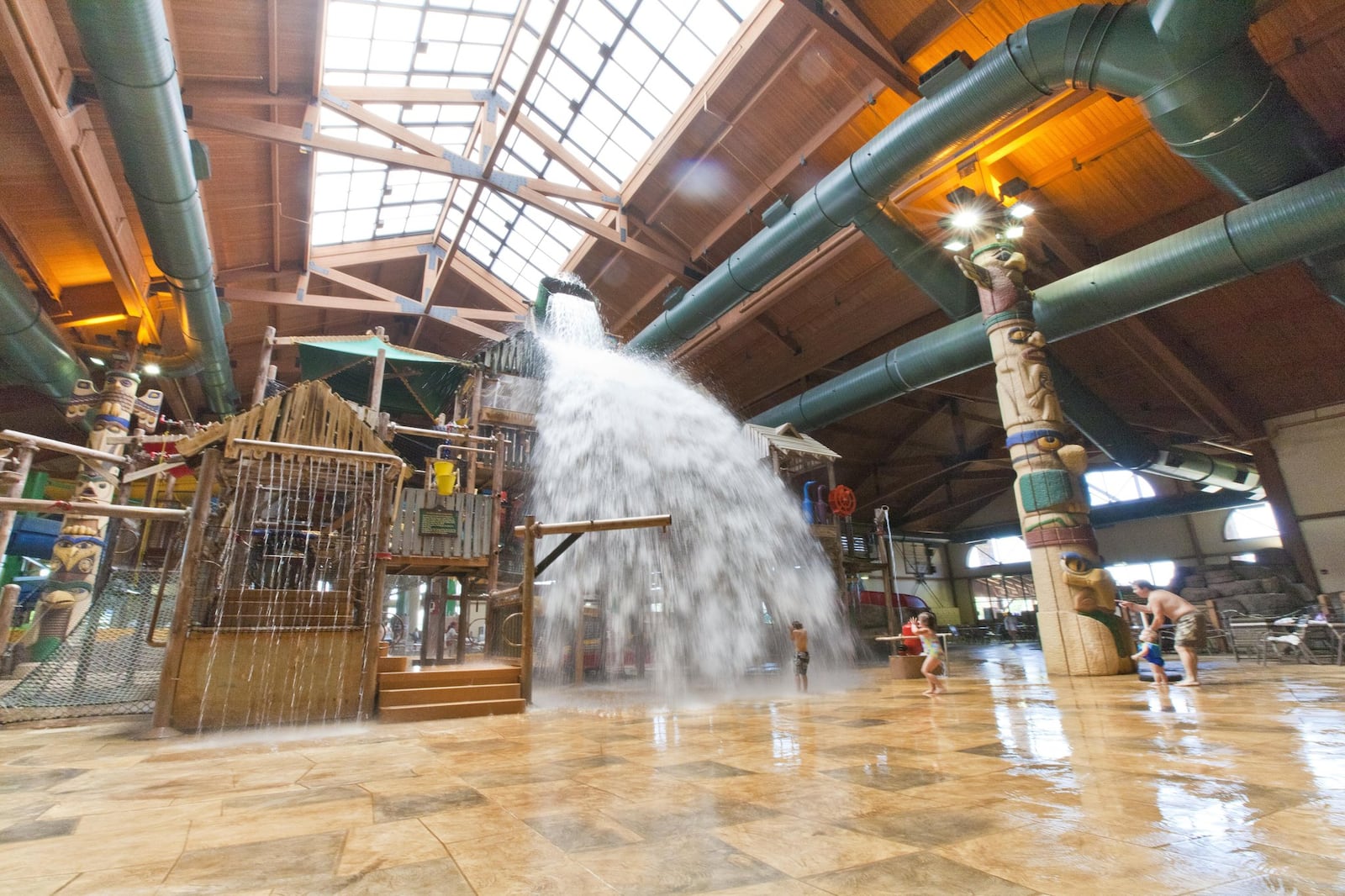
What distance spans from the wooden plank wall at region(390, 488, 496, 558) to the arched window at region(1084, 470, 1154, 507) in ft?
69.4

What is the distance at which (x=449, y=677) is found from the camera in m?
6.21

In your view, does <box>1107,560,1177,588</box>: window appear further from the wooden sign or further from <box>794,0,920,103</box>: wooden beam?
the wooden sign

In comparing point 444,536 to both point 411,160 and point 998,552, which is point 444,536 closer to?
point 411,160

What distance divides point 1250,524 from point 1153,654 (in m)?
19.1

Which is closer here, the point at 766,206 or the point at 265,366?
the point at 265,366

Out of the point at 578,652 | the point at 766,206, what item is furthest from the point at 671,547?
the point at 766,206

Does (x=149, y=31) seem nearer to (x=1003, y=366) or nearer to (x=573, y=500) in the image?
(x=573, y=500)

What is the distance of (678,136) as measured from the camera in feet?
39.6

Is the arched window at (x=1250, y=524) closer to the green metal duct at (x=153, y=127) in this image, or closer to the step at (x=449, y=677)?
the step at (x=449, y=677)

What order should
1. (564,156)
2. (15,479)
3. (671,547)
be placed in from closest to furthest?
(15,479) → (671,547) → (564,156)

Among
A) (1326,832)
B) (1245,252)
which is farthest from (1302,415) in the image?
(1326,832)

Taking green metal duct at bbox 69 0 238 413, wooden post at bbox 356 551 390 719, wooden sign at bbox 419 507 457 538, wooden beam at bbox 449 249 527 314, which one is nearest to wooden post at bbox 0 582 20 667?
wooden post at bbox 356 551 390 719

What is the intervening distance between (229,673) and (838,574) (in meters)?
11.1

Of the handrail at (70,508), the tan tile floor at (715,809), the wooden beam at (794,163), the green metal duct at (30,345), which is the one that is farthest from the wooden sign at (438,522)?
the wooden beam at (794,163)
